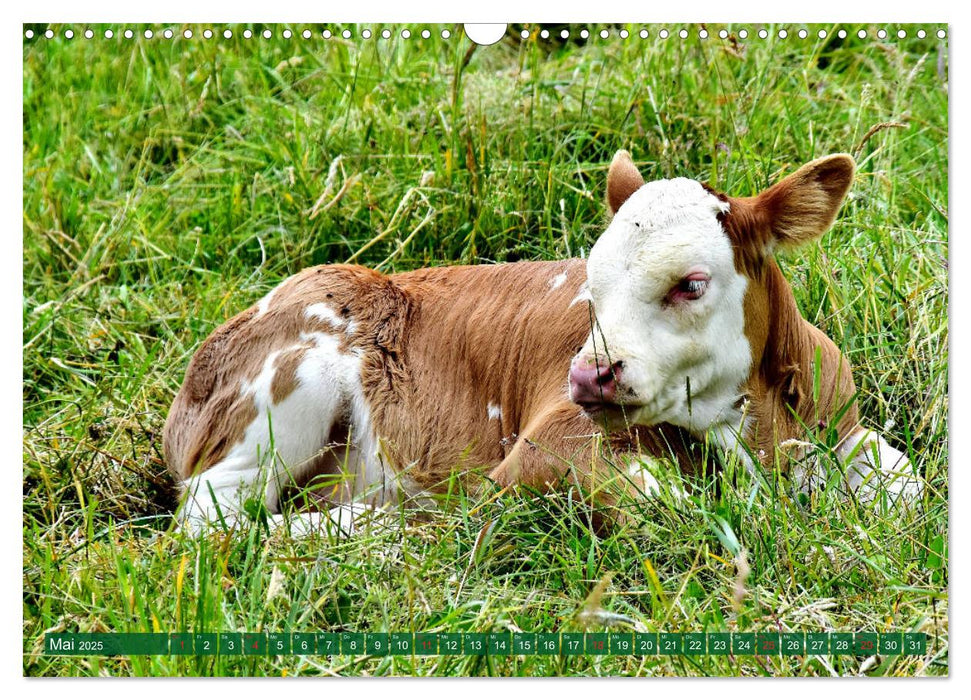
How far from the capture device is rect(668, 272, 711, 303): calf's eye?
16.8 feet

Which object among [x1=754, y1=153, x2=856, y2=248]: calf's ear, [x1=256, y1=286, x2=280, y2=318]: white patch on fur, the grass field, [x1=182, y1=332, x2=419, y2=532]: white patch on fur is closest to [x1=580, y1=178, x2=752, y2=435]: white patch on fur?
[x1=754, y1=153, x2=856, y2=248]: calf's ear

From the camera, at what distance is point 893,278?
636 cm

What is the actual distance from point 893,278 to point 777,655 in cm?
241

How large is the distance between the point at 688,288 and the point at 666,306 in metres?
0.10

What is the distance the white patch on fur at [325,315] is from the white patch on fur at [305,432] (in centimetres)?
8

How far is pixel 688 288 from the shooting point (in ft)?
16.8

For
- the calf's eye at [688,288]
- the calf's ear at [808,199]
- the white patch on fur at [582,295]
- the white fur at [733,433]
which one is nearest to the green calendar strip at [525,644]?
the white fur at [733,433]

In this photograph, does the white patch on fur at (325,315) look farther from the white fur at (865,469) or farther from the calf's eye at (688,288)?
the white fur at (865,469)

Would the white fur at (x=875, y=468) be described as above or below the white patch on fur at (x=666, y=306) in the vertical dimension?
below

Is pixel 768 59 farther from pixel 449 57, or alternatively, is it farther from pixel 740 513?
pixel 740 513

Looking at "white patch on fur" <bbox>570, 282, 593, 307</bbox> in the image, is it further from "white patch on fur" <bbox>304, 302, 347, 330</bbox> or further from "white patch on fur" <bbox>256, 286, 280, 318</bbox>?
"white patch on fur" <bbox>256, 286, 280, 318</bbox>

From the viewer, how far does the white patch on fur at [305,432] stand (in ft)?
19.7

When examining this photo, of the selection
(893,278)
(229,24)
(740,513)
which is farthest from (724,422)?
(229,24)

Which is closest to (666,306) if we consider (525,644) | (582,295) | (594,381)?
(594,381)
